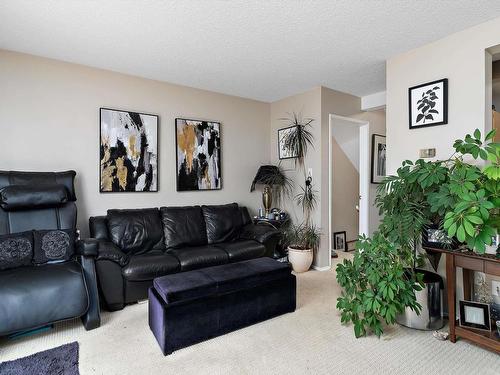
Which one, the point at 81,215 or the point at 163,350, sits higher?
the point at 81,215

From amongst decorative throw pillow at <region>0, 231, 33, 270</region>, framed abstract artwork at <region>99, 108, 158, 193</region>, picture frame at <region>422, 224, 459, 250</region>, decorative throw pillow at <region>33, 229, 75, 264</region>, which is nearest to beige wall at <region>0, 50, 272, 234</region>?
framed abstract artwork at <region>99, 108, 158, 193</region>

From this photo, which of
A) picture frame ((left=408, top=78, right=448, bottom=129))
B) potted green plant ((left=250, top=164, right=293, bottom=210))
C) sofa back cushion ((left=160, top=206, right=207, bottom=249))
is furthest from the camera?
potted green plant ((left=250, top=164, right=293, bottom=210))

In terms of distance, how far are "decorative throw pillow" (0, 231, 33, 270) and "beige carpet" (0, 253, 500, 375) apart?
594mm

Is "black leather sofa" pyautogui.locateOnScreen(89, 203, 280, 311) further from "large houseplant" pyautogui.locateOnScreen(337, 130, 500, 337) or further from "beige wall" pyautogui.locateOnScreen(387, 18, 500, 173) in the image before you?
"beige wall" pyautogui.locateOnScreen(387, 18, 500, 173)

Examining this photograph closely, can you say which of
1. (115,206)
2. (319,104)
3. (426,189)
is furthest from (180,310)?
(319,104)

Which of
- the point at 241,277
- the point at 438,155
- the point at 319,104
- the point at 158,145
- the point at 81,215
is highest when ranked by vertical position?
the point at 319,104

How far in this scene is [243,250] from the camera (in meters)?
3.32

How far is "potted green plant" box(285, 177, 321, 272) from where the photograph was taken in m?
3.79

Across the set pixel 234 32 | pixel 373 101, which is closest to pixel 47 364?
pixel 234 32

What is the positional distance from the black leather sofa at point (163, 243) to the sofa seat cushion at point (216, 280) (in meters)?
0.53

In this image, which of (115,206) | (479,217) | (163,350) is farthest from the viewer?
(115,206)

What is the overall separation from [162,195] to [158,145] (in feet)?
2.16

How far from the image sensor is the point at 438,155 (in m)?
2.66

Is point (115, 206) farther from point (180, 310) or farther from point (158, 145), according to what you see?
point (180, 310)
